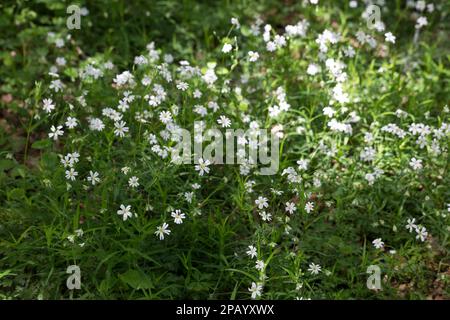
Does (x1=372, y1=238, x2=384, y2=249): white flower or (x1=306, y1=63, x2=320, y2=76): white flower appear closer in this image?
(x1=372, y1=238, x2=384, y2=249): white flower

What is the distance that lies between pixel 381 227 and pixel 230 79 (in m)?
1.36

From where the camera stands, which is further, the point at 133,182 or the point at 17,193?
the point at 17,193

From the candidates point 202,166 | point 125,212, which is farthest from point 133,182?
point 202,166

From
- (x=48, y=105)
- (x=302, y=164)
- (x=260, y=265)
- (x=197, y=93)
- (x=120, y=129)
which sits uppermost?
(x=197, y=93)

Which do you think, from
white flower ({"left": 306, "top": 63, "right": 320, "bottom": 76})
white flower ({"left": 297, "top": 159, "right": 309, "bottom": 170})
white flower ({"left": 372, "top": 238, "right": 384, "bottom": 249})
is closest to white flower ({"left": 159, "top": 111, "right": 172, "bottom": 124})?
white flower ({"left": 297, "top": 159, "right": 309, "bottom": 170})

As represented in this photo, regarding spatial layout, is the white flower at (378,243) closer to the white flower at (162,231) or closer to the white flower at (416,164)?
the white flower at (416,164)

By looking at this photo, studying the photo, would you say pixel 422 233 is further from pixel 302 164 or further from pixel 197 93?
pixel 197 93

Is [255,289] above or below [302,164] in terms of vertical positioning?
below

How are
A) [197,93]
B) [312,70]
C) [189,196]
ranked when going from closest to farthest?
[189,196]
[197,93]
[312,70]

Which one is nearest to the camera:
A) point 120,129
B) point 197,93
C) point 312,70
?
point 120,129

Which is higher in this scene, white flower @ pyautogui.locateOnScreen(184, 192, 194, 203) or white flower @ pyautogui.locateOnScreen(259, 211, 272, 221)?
white flower @ pyautogui.locateOnScreen(184, 192, 194, 203)

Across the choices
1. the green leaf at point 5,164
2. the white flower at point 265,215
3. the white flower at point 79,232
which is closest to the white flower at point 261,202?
the white flower at point 265,215

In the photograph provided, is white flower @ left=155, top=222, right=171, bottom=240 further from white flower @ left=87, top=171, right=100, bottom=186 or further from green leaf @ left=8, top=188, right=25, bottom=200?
green leaf @ left=8, top=188, right=25, bottom=200

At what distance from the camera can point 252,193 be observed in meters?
3.61
